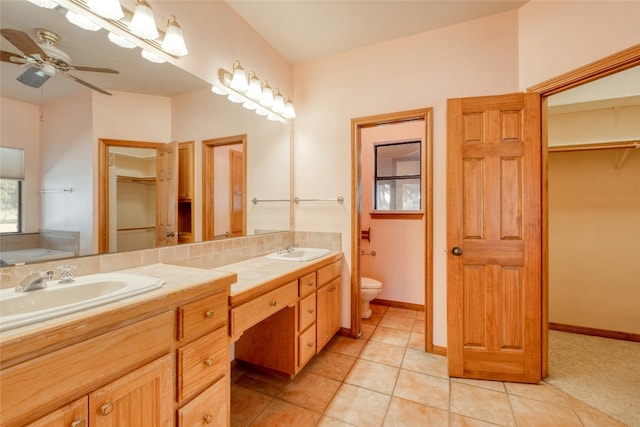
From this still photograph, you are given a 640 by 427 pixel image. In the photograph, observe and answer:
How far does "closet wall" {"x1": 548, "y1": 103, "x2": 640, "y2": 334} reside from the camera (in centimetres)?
231

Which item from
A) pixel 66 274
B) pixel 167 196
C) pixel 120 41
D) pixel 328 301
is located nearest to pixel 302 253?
pixel 328 301

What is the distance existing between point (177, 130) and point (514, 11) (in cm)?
251

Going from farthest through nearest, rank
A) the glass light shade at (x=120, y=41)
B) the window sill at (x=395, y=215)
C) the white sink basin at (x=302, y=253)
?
the window sill at (x=395, y=215)
the white sink basin at (x=302, y=253)
the glass light shade at (x=120, y=41)

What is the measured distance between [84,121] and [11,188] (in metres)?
0.40

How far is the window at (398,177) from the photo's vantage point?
3.35 m

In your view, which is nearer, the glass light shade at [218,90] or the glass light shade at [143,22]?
the glass light shade at [143,22]

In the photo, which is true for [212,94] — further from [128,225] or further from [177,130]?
[128,225]

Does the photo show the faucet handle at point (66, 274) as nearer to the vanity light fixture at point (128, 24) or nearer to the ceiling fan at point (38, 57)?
the ceiling fan at point (38, 57)

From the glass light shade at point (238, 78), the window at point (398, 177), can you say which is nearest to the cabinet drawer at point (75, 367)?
the glass light shade at point (238, 78)

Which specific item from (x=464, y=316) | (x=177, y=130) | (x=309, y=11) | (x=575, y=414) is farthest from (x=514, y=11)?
(x=575, y=414)

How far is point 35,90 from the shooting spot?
1089 millimetres

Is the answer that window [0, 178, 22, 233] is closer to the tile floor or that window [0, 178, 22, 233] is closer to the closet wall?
the tile floor

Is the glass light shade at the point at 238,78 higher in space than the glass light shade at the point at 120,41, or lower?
higher

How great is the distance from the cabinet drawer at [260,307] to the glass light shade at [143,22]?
1.42m
